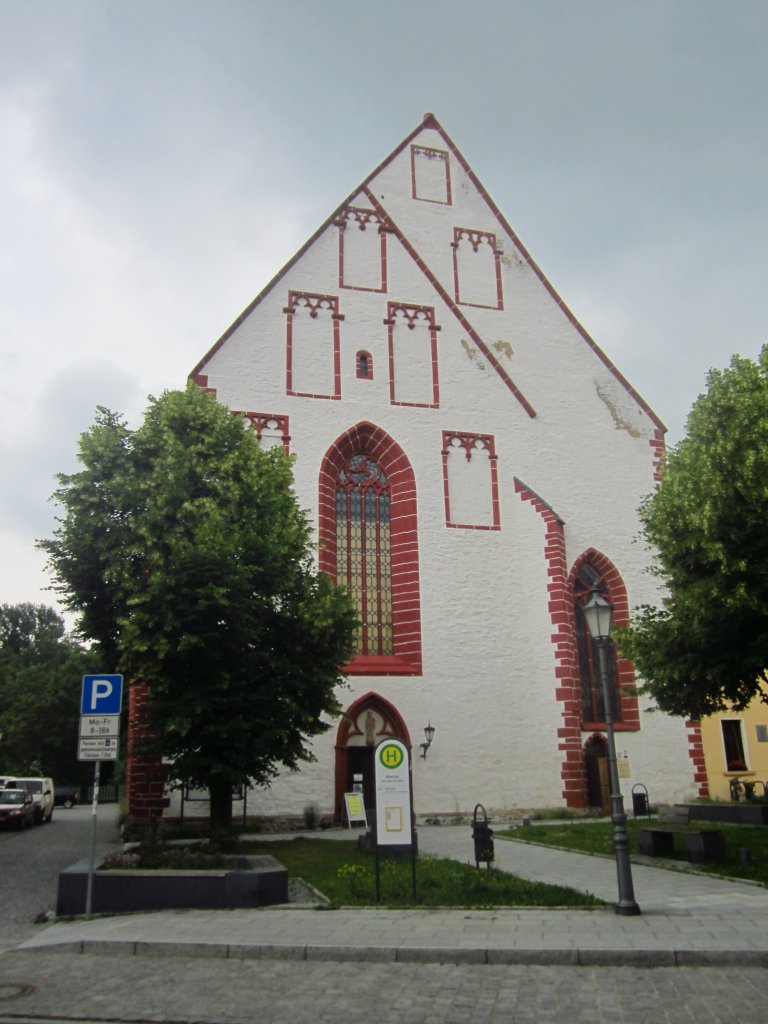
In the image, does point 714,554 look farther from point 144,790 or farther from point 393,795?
point 144,790

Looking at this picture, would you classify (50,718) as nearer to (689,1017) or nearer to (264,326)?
(264,326)

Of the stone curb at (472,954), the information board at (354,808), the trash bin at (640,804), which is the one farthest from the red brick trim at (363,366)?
the stone curb at (472,954)

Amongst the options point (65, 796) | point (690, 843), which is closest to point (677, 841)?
point (690, 843)

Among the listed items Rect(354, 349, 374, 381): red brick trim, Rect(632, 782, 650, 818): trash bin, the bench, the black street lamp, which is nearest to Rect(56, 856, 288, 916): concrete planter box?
the black street lamp

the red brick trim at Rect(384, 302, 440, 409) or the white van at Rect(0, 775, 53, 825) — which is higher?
the red brick trim at Rect(384, 302, 440, 409)

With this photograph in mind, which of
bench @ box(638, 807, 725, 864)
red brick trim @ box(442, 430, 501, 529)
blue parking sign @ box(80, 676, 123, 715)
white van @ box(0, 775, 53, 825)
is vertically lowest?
bench @ box(638, 807, 725, 864)

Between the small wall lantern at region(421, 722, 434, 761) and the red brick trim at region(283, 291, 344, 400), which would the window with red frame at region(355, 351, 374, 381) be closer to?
the red brick trim at region(283, 291, 344, 400)

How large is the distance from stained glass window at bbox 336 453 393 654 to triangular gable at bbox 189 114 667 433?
5.17 meters

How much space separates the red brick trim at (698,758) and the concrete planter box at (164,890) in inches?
726

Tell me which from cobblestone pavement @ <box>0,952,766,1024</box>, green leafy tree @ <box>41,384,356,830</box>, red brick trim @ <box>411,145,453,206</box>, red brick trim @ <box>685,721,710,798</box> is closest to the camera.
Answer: cobblestone pavement @ <box>0,952,766,1024</box>

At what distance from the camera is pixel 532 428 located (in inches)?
1113

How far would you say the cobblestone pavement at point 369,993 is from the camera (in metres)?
6.56

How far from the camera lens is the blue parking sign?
451 inches

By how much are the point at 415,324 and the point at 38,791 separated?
2111 cm
